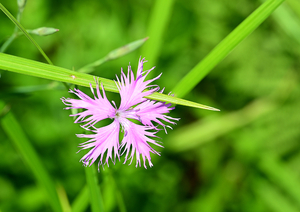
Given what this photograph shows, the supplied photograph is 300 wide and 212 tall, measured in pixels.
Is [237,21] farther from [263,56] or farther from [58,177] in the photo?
[58,177]

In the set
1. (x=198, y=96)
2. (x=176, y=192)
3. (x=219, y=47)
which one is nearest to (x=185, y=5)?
(x=198, y=96)

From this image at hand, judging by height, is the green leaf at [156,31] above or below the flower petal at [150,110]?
above

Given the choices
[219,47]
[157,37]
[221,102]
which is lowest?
[219,47]

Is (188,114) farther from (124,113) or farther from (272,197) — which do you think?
(124,113)

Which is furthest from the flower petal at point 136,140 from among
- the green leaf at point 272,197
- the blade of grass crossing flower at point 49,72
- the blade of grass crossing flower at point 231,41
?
the green leaf at point 272,197

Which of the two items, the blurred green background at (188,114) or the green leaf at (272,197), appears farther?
the green leaf at (272,197)

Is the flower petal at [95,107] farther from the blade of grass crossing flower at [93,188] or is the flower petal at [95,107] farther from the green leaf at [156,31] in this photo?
the green leaf at [156,31]
